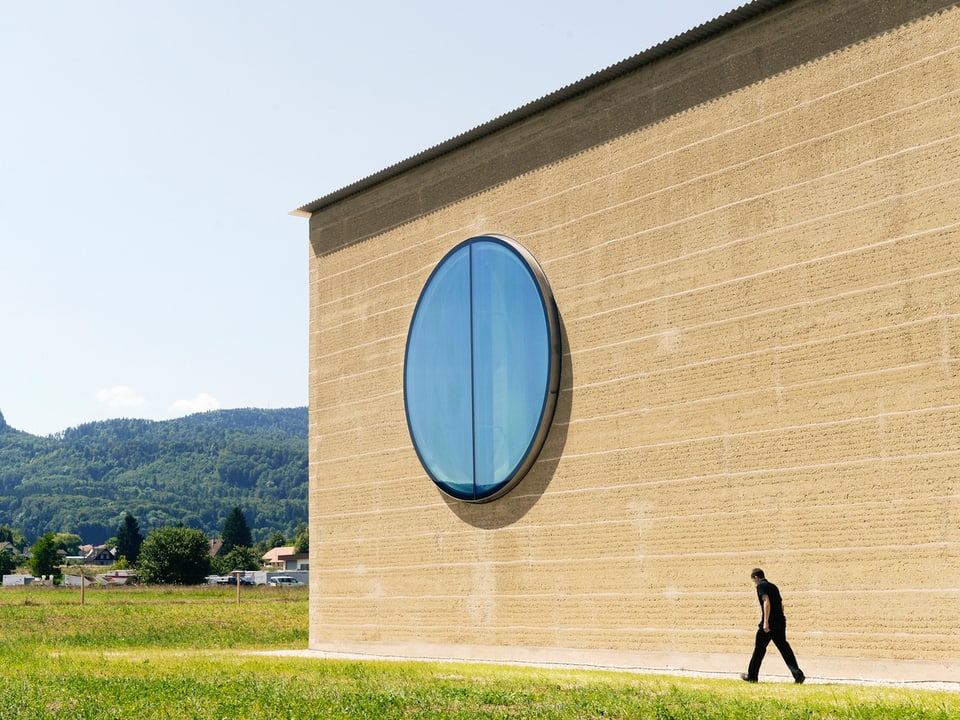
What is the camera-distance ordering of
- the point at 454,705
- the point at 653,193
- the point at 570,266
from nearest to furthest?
the point at 454,705 → the point at 653,193 → the point at 570,266

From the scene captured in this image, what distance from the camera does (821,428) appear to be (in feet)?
54.6

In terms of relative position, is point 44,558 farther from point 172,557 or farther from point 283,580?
point 172,557

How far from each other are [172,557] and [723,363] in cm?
9950

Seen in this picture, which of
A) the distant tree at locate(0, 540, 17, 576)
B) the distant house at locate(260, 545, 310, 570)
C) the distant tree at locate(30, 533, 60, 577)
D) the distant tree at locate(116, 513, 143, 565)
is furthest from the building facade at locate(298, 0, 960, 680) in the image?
the distant house at locate(260, 545, 310, 570)

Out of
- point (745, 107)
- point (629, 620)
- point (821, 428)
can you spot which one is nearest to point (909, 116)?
point (745, 107)

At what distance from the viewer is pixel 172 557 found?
110500 millimetres

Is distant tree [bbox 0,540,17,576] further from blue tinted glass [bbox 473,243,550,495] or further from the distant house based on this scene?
blue tinted glass [bbox 473,243,550,495]

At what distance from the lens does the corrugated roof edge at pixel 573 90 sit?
1833 cm

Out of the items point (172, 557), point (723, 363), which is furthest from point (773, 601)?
point (172, 557)

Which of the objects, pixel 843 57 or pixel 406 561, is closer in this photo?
pixel 843 57

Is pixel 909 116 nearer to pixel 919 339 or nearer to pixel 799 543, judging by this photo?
pixel 919 339

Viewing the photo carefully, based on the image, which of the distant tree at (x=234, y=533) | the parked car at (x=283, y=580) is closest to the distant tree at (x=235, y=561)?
the parked car at (x=283, y=580)

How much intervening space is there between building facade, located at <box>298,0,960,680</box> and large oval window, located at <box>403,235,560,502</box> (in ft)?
0.96

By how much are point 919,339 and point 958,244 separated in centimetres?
130
